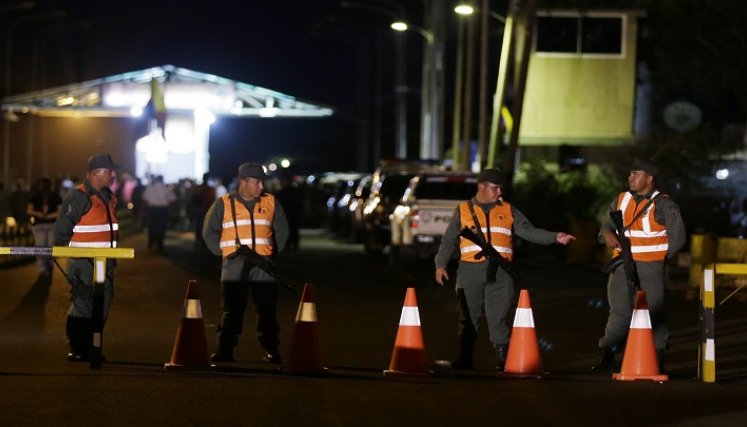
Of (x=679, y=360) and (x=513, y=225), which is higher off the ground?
(x=513, y=225)

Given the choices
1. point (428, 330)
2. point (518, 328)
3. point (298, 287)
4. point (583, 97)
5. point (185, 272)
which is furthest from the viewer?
point (583, 97)

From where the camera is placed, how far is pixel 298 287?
2369cm

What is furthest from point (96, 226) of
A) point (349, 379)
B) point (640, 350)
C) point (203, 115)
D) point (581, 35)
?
point (203, 115)

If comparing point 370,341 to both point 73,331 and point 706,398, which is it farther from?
point 706,398

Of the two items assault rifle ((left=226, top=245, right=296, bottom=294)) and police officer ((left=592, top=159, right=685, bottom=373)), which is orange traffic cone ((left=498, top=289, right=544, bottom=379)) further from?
assault rifle ((left=226, top=245, right=296, bottom=294))

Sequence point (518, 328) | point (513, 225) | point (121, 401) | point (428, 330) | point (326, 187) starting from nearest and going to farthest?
point (121, 401)
point (518, 328)
point (513, 225)
point (428, 330)
point (326, 187)

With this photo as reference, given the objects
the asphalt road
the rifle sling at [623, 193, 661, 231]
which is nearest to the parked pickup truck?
the asphalt road

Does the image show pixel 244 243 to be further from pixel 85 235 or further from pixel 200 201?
pixel 200 201

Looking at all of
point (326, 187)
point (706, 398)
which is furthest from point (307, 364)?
point (326, 187)

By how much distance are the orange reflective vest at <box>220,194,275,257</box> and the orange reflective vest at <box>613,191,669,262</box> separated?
116 inches

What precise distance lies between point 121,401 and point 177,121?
5778 cm

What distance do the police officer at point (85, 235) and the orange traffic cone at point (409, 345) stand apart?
2.47 m

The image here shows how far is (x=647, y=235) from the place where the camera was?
12406 millimetres

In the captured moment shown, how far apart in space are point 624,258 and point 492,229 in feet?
3.52
